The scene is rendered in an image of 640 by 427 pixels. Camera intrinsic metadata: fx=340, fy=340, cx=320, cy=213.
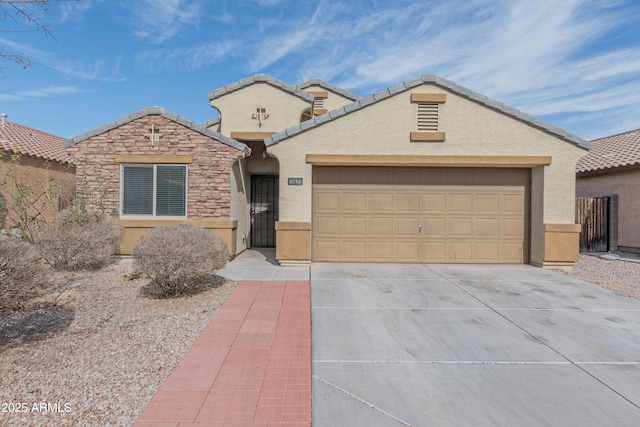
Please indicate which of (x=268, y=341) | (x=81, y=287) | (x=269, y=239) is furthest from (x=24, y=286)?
(x=269, y=239)

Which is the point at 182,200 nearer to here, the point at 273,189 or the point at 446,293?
the point at 273,189

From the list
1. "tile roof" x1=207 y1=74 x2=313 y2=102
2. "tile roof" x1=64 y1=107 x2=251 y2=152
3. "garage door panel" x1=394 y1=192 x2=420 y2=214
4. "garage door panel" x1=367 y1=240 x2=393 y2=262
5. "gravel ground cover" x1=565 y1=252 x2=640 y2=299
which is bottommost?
"gravel ground cover" x1=565 y1=252 x2=640 y2=299

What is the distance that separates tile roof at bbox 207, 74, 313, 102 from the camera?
12.1 metres

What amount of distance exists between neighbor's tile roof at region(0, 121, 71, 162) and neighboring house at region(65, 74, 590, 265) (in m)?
4.87

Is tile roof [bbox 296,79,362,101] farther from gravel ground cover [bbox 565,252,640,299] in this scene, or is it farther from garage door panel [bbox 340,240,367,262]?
gravel ground cover [bbox 565,252,640,299]

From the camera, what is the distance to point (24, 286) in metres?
4.73

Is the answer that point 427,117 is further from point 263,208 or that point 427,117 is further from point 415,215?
point 263,208

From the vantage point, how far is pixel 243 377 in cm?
372

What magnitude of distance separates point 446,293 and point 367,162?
4.23 m

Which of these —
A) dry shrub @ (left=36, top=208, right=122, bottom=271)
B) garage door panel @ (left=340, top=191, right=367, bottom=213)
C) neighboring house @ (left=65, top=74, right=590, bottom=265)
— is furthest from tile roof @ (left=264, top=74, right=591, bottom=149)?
dry shrub @ (left=36, top=208, right=122, bottom=271)

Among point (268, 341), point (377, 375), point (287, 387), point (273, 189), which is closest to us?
point (287, 387)

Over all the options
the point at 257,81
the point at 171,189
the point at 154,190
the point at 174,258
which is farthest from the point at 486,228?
the point at 154,190

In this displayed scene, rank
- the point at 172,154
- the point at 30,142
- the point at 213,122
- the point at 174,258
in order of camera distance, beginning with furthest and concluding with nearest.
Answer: the point at 30,142, the point at 213,122, the point at 172,154, the point at 174,258

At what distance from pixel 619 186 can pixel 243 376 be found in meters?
16.5
